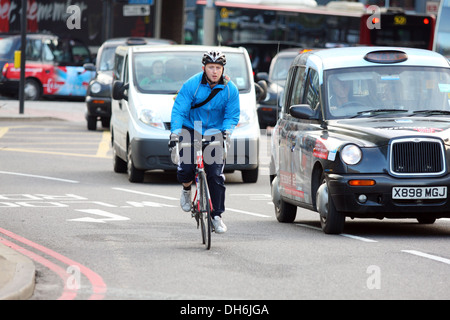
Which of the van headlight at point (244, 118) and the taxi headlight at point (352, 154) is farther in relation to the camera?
the van headlight at point (244, 118)

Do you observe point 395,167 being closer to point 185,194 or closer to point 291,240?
point 291,240

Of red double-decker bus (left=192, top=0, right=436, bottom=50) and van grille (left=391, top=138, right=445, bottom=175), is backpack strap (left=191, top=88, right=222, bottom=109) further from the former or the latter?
red double-decker bus (left=192, top=0, right=436, bottom=50)

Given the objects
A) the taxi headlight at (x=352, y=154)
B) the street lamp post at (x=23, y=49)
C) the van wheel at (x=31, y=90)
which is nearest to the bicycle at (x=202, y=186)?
the taxi headlight at (x=352, y=154)

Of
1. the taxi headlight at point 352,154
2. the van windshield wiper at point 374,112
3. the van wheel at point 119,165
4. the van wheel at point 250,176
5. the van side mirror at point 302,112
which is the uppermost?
the van windshield wiper at point 374,112

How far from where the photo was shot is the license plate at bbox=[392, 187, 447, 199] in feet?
36.2

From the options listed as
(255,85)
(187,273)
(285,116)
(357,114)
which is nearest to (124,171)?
(255,85)

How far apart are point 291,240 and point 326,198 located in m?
0.52

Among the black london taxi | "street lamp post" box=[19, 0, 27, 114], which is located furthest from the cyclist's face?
"street lamp post" box=[19, 0, 27, 114]

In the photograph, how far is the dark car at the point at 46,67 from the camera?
36.2m

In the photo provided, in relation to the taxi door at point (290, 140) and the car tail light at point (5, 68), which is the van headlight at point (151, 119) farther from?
the car tail light at point (5, 68)

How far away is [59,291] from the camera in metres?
8.15

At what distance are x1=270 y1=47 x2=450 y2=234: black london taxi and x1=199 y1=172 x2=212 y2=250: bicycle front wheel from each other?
1264 mm

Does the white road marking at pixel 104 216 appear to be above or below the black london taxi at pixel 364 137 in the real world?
below

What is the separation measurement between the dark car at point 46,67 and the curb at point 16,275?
27.1 m
